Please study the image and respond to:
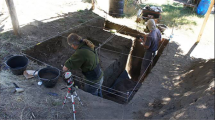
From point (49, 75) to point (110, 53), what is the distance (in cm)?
426

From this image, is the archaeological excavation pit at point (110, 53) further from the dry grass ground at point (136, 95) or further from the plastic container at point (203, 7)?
the plastic container at point (203, 7)

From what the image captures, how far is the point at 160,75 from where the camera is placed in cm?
570

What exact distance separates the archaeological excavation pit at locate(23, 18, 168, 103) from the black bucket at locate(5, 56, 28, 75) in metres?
0.99

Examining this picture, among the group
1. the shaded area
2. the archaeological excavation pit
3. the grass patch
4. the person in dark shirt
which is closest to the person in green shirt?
the shaded area

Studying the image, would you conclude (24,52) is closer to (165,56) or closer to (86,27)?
(86,27)

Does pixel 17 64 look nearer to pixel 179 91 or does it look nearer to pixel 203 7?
pixel 179 91

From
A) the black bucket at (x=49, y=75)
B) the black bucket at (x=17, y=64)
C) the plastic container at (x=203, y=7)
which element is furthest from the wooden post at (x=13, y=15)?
the plastic container at (x=203, y=7)

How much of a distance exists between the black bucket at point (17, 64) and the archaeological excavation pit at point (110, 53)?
0.99 m

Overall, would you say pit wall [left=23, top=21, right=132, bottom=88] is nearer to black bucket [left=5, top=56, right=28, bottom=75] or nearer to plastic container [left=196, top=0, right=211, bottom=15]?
black bucket [left=5, top=56, right=28, bottom=75]

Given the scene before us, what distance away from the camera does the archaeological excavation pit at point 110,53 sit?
263 inches

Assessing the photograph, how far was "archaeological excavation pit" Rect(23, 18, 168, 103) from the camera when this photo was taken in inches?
263

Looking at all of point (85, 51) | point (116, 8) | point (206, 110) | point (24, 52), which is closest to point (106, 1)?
point (116, 8)

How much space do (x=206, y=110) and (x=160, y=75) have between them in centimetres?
276

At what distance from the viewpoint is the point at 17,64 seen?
487cm
